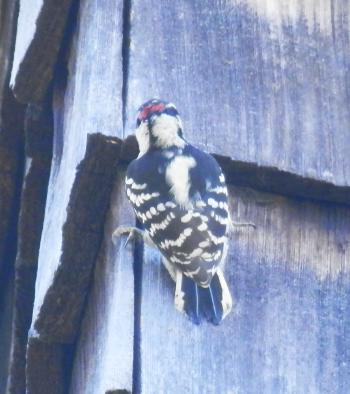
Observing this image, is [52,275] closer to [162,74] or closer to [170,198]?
[170,198]

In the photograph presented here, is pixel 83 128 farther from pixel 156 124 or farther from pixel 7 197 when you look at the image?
pixel 7 197

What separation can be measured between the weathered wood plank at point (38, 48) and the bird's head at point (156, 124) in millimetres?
337

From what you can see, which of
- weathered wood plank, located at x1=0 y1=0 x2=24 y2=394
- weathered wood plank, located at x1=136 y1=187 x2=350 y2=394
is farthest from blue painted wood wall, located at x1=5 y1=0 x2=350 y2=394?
weathered wood plank, located at x1=0 y1=0 x2=24 y2=394

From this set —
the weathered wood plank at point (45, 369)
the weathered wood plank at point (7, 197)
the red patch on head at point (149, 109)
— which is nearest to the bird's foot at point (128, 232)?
the red patch on head at point (149, 109)

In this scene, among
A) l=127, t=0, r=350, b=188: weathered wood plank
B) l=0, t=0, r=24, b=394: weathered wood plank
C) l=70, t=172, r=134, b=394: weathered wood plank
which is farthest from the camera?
l=0, t=0, r=24, b=394: weathered wood plank

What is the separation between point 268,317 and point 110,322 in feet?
1.01

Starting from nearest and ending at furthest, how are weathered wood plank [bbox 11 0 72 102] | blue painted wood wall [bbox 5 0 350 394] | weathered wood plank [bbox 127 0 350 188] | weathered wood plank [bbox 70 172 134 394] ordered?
weathered wood plank [bbox 70 172 134 394] → blue painted wood wall [bbox 5 0 350 394] → weathered wood plank [bbox 127 0 350 188] → weathered wood plank [bbox 11 0 72 102]

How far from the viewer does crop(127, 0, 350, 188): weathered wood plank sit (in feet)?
10.2

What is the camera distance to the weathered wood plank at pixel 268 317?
2809 millimetres

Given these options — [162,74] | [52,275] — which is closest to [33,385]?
[52,275]

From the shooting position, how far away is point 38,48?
338cm

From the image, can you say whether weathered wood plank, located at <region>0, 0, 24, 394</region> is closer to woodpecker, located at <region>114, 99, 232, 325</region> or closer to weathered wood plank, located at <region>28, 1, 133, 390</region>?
weathered wood plank, located at <region>28, 1, 133, 390</region>

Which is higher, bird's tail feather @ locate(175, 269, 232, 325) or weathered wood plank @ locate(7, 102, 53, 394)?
weathered wood plank @ locate(7, 102, 53, 394)

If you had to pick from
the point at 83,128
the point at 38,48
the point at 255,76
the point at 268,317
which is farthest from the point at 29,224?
the point at 268,317
